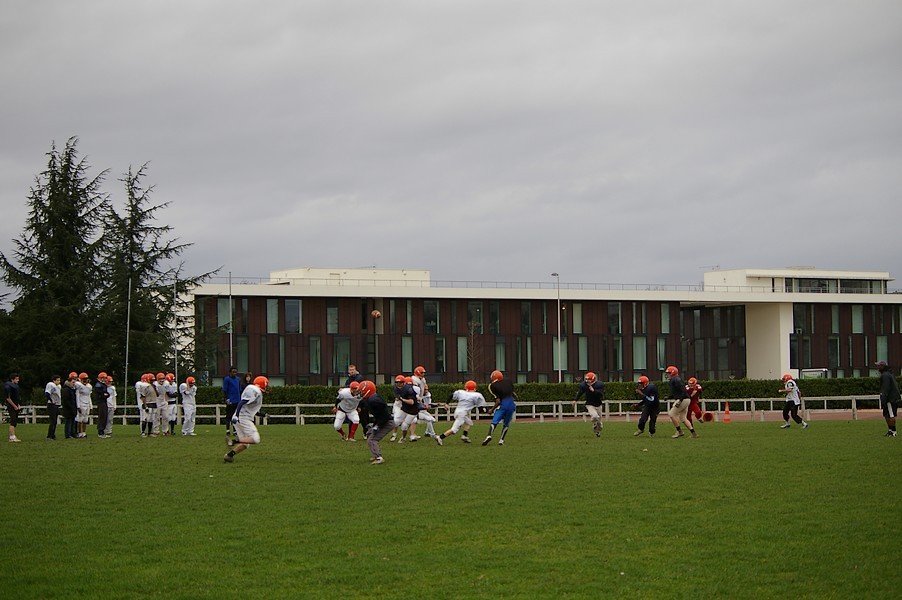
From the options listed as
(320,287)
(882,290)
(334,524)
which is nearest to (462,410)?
(334,524)

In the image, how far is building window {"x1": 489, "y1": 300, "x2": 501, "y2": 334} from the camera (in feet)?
273

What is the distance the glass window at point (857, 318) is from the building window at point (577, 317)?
25305mm

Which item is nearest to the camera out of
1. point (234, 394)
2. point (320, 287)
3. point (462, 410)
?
point (462, 410)

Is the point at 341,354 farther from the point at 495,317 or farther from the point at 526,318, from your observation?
the point at 526,318

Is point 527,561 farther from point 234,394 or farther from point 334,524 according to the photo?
point 234,394

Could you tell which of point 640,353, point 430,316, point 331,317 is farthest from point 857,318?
point 331,317

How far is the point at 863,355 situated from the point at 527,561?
88.1 m

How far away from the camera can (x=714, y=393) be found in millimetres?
61906

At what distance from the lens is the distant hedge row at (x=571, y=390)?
5488 cm

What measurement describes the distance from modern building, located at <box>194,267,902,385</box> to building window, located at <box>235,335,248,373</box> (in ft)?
0.22

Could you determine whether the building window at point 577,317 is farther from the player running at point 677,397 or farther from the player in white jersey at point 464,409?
the player in white jersey at point 464,409

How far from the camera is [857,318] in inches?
3760

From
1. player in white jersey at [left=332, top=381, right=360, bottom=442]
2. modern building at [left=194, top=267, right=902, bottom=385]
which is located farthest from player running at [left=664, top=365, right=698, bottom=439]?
modern building at [left=194, top=267, right=902, bottom=385]

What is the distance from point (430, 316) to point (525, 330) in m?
7.30
